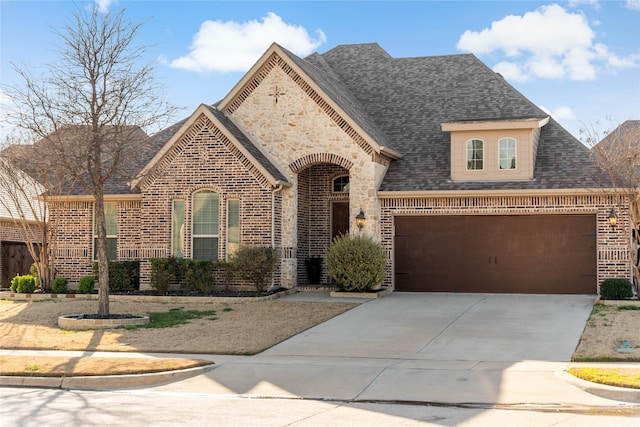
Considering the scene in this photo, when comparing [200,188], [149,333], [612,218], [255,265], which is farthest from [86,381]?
[612,218]

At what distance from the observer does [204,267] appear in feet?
73.9

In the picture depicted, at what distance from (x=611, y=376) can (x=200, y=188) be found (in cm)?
1514

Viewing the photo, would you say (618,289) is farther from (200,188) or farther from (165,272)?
(165,272)

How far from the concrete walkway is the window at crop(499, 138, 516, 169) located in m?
5.25

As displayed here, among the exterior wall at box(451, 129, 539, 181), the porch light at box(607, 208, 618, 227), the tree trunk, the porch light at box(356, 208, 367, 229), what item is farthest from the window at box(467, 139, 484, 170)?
the tree trunk

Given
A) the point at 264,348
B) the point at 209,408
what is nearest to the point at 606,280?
the point at 264,348

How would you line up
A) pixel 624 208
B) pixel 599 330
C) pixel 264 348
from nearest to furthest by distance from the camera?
pixel 264 348
pixel 599 330
pixel 624 208

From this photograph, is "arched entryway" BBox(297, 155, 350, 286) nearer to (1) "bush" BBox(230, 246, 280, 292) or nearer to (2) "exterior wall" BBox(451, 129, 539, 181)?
(1) "bush" BBox(230, 246, 280, 292)

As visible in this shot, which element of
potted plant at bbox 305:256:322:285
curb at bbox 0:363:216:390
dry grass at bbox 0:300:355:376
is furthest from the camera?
potted plant at bbox 305:256:322:285

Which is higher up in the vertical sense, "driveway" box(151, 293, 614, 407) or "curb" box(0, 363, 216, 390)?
"driveway" box(151, 293, 614, 407)

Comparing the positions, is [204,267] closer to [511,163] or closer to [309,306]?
[309,306]

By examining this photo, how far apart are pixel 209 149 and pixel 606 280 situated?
39.6ft

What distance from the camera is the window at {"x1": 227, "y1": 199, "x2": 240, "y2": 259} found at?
23219 millimetres

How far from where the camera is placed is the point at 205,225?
2347 centimetres
